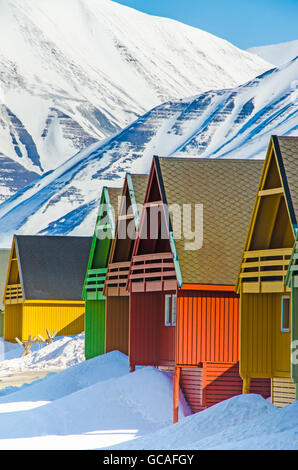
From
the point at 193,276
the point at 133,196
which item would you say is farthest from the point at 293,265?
the point at 133,196

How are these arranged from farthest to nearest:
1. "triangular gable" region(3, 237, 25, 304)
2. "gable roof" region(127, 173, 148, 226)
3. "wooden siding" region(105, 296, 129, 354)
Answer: "triangular gable" region(3, 237, 25, 304) < "wooden siding" region(105, 296, 129, 354) < "gable roof" region(127, 173, 148, 226)

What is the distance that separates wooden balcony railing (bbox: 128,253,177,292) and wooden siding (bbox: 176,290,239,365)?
2.36 feet

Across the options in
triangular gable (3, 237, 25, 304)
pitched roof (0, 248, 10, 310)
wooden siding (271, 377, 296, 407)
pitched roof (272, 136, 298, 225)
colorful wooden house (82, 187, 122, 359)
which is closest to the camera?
pitched roof (272, 136, 298, 225)

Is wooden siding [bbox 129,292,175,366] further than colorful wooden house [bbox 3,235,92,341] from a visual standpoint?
No

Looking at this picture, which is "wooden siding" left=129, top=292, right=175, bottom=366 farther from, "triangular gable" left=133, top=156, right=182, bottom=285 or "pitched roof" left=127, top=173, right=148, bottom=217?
"pitched roof" left=127, top=173, right=148, bottom=217

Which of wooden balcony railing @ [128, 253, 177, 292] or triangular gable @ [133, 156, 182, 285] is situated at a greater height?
triangular gable @ [133, 156, 182, 285]

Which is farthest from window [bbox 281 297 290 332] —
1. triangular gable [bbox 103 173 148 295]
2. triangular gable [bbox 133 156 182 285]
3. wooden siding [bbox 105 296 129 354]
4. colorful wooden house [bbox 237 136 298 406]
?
wooden siding [bbox 105 296 129 354]

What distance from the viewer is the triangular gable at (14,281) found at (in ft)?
166

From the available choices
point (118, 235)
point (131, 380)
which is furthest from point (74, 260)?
point (131, 380)

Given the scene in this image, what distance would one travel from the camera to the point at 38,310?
4988cm

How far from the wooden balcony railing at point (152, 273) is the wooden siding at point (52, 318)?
21.6m

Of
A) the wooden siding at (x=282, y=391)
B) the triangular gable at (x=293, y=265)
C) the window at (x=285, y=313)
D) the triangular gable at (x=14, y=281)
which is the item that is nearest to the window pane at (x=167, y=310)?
the wooden siding at (x=282, y=391)

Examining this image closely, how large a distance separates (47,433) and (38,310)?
86.4 feet

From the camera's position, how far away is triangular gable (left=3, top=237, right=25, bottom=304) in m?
50.7
